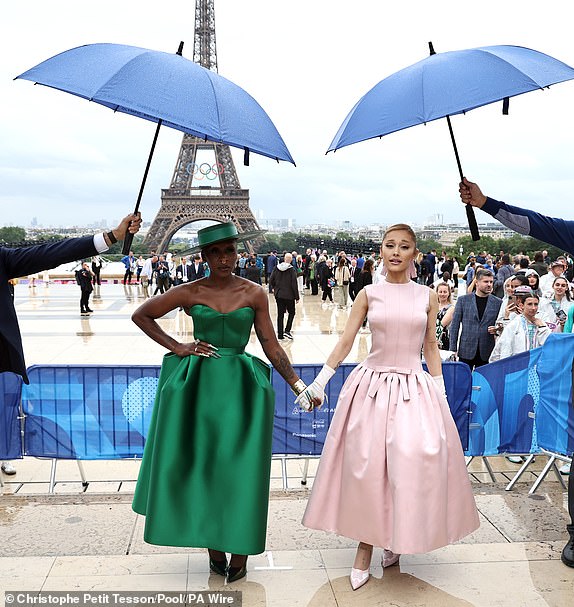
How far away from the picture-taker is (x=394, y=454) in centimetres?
308

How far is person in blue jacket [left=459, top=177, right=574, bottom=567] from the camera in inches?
131

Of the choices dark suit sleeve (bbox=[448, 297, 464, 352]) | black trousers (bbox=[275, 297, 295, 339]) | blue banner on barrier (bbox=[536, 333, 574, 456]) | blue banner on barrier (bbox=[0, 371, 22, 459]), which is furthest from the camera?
black trousers (bbox=[275, 297, 295, 339])

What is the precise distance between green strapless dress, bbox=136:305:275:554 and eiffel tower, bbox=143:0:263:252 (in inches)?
1867

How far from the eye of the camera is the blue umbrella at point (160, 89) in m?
3.11

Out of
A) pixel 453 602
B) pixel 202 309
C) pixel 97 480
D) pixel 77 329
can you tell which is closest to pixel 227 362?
pixel 202 309

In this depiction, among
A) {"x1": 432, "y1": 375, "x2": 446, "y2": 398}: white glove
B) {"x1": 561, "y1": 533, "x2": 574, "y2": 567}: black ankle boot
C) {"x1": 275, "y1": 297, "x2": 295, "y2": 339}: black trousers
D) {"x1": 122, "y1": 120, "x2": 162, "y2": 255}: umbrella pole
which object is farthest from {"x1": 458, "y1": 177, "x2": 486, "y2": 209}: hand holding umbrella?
{"x1": 275, "y1": 297, "x2": 295, "y2": 339}: black trousers

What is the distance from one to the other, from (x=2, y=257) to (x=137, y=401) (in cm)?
172

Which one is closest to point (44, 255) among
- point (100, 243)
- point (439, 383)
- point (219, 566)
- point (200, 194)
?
point (100, 243)

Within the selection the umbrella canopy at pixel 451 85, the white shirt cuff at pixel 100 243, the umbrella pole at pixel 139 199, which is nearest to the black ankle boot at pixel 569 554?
the umbrella canopy at pixel 451 85

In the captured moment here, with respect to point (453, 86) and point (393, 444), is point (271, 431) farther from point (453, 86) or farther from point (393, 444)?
point (453, 86)

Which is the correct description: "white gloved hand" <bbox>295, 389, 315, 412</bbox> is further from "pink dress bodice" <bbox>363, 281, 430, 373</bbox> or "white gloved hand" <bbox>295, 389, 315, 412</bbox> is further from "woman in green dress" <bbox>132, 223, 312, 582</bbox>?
"pink dress bodice" <bbox>363, 281, 430, 373</bbox>

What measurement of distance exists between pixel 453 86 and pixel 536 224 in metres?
0.79

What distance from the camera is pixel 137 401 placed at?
4.88 meters

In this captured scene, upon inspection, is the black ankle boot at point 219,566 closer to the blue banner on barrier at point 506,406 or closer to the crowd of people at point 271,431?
the crowd of people at point 271,431
